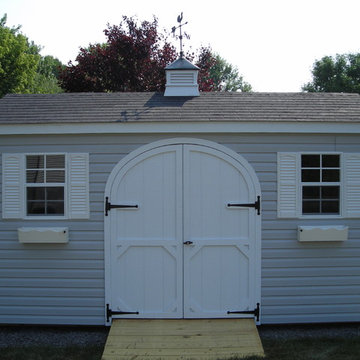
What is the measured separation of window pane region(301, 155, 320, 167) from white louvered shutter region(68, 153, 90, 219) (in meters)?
2.88

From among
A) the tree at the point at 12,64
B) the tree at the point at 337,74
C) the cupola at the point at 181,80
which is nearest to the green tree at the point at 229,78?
the tree at the point at 337,74

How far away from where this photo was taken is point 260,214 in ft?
19.6

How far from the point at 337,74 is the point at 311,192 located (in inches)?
1290

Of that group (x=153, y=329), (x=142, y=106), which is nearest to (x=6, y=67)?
(x=142, y=106)

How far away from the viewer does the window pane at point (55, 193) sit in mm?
6023

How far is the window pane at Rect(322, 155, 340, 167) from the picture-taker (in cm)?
609

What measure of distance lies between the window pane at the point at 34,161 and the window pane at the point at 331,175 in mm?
3762

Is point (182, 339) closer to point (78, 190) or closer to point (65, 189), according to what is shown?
point (78, 190)

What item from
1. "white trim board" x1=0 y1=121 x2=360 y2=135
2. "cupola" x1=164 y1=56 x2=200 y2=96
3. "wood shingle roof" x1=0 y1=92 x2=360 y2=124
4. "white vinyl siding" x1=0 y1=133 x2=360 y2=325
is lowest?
"white vinyl siding" x1=0 y1=133 x2=360 y2=325

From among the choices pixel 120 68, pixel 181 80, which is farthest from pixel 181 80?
pixel 120 68

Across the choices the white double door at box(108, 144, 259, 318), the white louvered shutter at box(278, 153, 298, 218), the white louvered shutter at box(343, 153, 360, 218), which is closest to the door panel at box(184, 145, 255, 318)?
the white double door at box(108, 144, 259, 318)

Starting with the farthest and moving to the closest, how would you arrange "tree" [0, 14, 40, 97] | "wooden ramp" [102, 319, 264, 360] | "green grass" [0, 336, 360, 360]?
"tree" [0, 14, 40, 97] < "green grass" [0, 336, 360, 360] < "wooden ramp" [102, 319, 264, 360]

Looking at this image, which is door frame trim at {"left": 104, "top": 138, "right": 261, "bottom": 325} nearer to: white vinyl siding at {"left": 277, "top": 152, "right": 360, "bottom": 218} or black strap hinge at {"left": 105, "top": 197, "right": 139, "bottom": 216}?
black strap hinge at {"left": 105, "top": 197, "right": 139, "bottom": 216}

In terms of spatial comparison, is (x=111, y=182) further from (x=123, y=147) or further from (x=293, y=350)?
(x=293, y=350)
